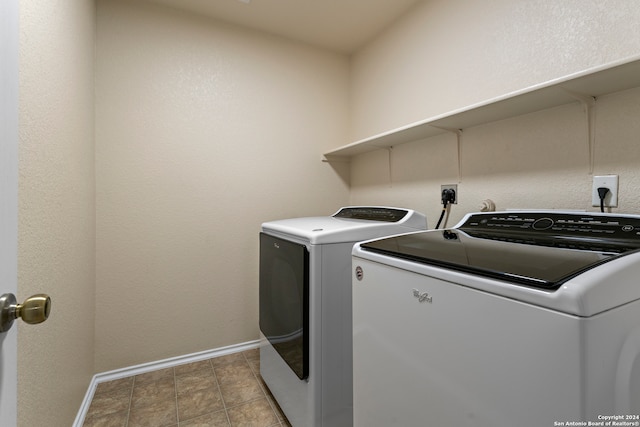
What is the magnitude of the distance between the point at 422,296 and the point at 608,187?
0.94m

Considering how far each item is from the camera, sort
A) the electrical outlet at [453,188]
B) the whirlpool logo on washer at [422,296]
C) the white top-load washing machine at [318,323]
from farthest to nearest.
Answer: the electrical outlet at [453,188]
the white top-load washing machine at [318,323]
the whirlpool logo on washer at [422,296]

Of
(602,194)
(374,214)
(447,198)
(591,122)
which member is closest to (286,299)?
(374,214)

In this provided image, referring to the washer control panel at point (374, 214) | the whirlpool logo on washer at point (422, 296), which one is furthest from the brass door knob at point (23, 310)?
the washer control panel at point (374, 214)

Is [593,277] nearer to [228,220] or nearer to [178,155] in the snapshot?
[228,220]

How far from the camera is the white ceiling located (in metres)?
1.97

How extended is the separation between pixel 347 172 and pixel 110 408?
2.28 meters

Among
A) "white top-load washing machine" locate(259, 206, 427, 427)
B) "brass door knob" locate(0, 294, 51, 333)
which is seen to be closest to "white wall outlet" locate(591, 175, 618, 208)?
"white top-load washing machine" locate(259, 206, 427, 427)

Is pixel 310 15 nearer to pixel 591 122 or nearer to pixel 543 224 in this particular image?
pixel 591 122

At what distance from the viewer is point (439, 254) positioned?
852 millimetres

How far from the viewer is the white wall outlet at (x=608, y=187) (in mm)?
1124

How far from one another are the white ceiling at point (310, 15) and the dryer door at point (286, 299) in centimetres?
153

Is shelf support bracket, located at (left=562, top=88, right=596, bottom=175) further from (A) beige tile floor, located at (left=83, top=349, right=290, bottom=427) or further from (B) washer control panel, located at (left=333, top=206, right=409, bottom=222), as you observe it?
(A) beige tile floor, located at (left=83, top=349, right=290, bottom=427)

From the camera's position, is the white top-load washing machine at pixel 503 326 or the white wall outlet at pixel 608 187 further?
the white wall outlet at pixel 608 187

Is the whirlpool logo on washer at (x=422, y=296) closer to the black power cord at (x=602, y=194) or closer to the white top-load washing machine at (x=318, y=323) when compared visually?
the white top-load washing machine at (x=318, y=323)
